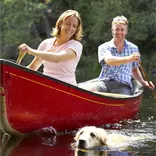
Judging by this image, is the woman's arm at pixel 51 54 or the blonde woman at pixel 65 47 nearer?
the woman's arm at pixel 51 54

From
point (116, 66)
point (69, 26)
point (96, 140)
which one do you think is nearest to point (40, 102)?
point (96, 140)

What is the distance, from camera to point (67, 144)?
5441 mm

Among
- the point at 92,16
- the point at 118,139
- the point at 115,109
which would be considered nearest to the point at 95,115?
the point at 115,109

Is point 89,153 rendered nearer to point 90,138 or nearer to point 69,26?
point 90,138

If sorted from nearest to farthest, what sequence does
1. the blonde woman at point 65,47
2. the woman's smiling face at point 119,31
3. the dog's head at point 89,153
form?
1. the dog's head at point 89,153
2. the blonde woman at point 65,47
3. the woman's smiling face at point 119,31

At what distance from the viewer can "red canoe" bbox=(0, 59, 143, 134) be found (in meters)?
5.36

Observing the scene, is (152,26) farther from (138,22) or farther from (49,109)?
(49,109)

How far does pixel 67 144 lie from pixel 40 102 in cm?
60

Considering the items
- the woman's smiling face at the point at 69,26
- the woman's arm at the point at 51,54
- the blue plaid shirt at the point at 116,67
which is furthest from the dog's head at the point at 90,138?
the blue plaid shirt at the point at 116,67

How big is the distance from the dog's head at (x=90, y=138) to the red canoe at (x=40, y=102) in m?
0.69

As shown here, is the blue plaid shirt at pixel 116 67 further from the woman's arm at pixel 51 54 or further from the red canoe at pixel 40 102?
the woman's arm at pixel 51 54

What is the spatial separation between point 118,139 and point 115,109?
4.88 ft

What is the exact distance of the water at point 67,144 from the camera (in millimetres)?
4949

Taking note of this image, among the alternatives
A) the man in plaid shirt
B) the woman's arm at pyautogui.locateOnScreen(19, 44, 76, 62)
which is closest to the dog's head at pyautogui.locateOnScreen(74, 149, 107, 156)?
the woman's arm at pyautogui.locateOnScreen(19, 44, 76, 62)
